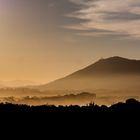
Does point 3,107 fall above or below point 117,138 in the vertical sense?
above

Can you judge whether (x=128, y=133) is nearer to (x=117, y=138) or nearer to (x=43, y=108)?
(x=117, y=138)

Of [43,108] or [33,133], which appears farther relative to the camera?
[43,108]

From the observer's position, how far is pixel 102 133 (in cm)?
4997

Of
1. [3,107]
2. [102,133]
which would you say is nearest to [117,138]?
[102,133]

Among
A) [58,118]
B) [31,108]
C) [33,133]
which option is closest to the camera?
[33,133]

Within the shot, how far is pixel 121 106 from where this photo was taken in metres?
59.1

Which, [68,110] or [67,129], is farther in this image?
[68,110]

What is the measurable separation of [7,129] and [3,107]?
676 cm

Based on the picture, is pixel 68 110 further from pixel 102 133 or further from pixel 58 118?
pixel 102 133

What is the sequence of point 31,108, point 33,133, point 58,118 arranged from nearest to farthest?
point 33,133 < point 58,118 < point 31,108

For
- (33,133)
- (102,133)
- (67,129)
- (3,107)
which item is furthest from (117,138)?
(3,107)

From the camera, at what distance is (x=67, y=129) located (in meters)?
50.2

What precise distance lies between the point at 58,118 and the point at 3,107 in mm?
6985

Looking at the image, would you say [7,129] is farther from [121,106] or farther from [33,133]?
[121,106]
